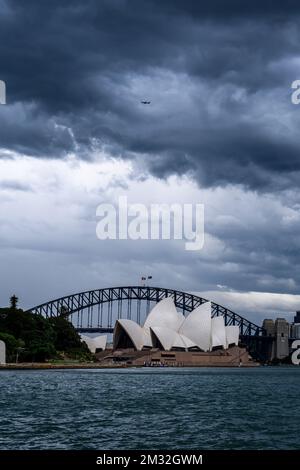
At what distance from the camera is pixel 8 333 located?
473 ft

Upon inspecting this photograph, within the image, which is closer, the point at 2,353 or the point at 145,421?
the point at 145,421

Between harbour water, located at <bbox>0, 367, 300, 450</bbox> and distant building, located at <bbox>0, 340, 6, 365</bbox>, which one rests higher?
distant building, located at <bbox>0, 340, 6, 365</bbox>

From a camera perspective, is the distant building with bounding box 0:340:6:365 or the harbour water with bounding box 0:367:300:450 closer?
the harbour water with bounding box 0:367:300:450

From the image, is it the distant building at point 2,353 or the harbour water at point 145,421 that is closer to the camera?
the harbour water at point 145,421

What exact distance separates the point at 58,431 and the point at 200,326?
165 m

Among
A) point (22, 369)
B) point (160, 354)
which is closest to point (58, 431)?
point (22, 369)

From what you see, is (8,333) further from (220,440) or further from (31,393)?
(220,440)

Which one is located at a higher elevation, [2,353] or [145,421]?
[2,353]

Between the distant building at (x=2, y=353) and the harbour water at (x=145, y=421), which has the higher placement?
the distant building at (x=2, y=353)
